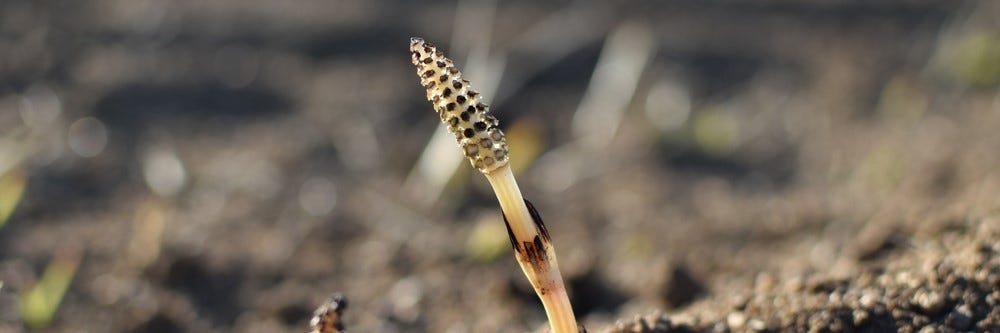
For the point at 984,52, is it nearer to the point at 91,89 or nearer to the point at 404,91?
the point at 404,91

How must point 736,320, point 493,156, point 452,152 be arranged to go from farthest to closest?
point 452,152
point 736,320
point 493,156

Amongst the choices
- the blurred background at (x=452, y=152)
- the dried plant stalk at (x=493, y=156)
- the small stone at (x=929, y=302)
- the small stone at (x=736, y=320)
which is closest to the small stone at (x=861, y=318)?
the small stone at (x=929, y=302)

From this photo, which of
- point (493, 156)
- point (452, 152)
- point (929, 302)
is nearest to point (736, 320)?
point (929, 302)

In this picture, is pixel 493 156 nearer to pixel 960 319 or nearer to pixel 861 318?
pixel 861 318

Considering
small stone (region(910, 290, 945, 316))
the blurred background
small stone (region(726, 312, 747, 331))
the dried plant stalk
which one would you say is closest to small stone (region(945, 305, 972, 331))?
small stone (region(910, 290, 945, 316))

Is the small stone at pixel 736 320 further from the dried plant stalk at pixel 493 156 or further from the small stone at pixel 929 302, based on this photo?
the dried plant stalk at pixel 493 156

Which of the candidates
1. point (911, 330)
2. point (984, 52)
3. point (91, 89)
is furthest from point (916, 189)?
point (91, 89)
